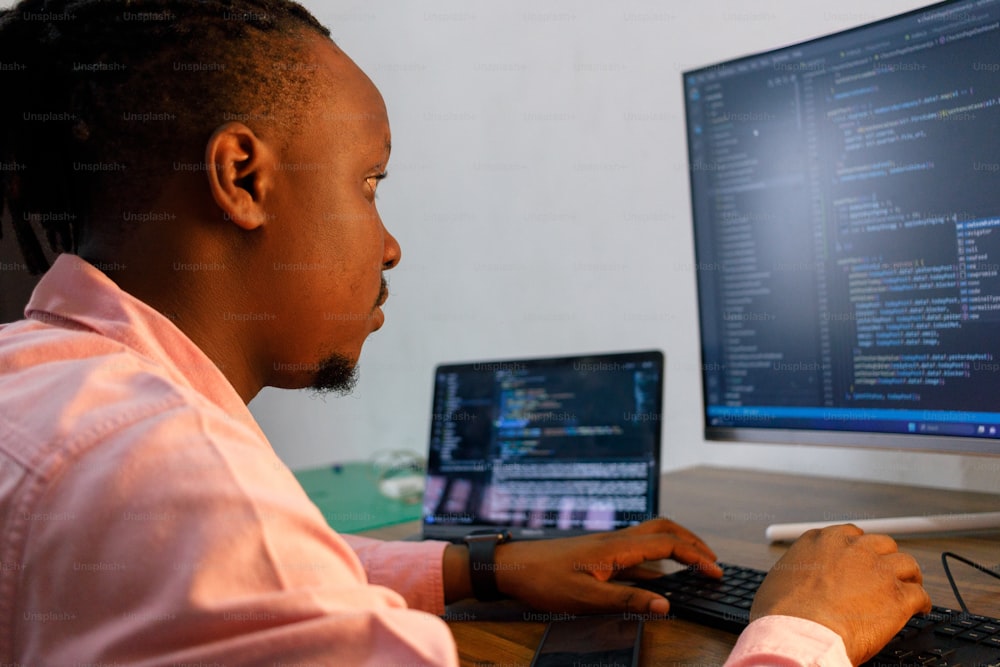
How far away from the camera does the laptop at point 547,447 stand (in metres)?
1.08

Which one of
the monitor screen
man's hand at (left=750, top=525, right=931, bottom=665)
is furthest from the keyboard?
the monitor screen

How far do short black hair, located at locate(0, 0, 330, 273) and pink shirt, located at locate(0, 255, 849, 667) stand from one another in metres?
0.26

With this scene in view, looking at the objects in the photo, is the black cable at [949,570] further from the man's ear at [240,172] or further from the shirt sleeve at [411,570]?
the man's ear at [240,172]

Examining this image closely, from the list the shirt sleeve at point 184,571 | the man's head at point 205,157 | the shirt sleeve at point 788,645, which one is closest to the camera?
the shirt sleeve at point 184,571

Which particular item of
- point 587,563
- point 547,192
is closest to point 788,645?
point 587,563

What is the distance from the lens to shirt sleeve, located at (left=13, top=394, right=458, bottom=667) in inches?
15.9

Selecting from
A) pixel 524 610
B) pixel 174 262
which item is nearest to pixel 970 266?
pixel 524 610

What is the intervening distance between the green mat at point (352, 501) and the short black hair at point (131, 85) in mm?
664

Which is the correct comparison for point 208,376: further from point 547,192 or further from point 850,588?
point 547,192

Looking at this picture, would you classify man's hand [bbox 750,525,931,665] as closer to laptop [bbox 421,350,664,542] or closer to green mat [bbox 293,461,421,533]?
laptop [bbox 421,350,664,542]

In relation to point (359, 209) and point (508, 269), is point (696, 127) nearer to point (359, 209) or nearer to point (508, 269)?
point (359, 209)

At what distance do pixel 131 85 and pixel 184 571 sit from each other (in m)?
0.45

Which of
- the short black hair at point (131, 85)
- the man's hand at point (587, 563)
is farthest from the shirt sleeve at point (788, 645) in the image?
the short black hair at point (131, 85)

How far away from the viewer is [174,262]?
0.67m
